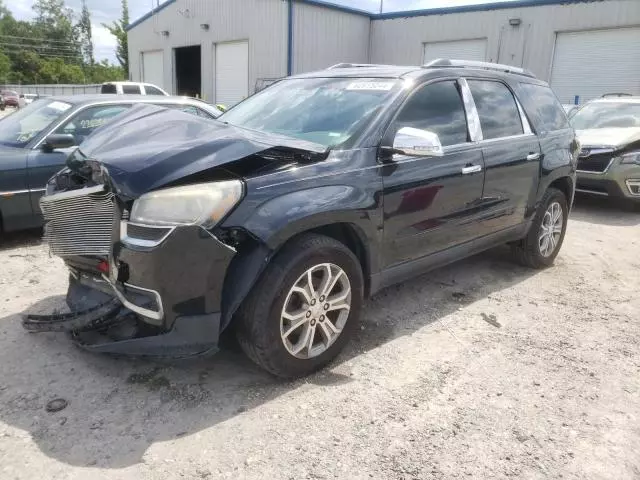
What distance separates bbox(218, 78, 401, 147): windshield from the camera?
3475mm

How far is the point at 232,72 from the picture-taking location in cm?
2425

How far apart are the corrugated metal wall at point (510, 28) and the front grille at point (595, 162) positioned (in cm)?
1195

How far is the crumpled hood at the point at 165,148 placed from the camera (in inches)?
103

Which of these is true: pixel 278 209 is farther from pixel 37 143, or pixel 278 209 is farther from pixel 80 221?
pixel 37 143

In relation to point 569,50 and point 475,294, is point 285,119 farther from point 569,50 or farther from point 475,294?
point 569,50

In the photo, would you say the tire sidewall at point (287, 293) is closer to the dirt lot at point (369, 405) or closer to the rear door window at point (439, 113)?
the dirt lot at point (369, 405)

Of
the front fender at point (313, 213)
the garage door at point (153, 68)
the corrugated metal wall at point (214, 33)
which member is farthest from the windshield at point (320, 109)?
the garage door at point (153, 68)

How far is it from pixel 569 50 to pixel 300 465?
797 inches

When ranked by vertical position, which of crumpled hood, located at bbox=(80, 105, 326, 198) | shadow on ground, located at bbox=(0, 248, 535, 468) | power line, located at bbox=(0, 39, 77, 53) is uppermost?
power line, located at bbox=(0, 39, 77, 53)

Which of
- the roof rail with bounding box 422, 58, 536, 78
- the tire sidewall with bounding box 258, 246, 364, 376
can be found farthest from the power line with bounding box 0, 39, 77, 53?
the tire sidewall with bounding box 258, 246, 364, 376

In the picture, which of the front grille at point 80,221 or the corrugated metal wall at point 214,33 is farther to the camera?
the corrugated metal wall at point 214,33

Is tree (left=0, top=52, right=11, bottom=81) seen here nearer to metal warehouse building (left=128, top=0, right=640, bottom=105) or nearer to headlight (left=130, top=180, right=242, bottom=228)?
metal warehouse building (left=128, top=0, right=640, bottom=105)

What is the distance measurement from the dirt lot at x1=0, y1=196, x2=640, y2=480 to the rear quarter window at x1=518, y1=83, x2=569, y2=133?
1.78m

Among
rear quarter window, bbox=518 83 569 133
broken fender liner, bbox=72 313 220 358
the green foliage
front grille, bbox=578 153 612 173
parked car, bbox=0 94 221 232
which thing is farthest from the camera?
the green foliage
